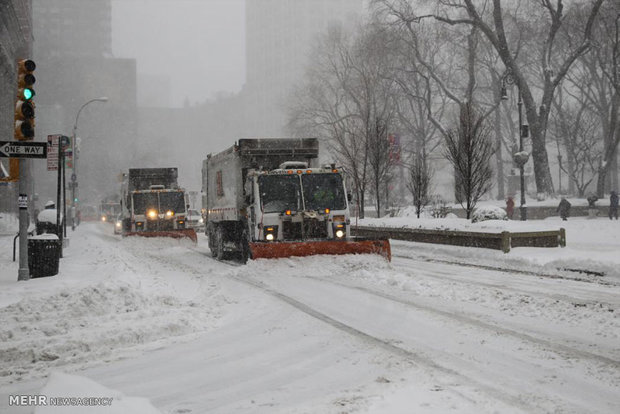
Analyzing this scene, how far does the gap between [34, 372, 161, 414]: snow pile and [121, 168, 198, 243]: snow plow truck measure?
20026mm

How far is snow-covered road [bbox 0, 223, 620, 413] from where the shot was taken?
5039 mm

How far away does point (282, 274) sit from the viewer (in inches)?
537

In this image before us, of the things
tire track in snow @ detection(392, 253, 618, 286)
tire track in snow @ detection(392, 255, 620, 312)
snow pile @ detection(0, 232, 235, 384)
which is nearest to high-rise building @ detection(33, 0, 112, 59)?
tire track in snow @ detection(392, 253, 618, 286)

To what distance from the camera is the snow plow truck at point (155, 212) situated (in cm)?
2519

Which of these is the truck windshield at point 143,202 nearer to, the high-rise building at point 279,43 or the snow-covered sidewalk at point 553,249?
the snow-covered sidewalk at point 553,249

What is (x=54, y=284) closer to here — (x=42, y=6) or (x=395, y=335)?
(x=395, y=335)

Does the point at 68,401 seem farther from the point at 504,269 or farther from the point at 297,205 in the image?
the point at 504,269

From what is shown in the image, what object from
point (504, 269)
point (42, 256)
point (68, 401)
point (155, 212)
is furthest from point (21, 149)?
point (155, 212)

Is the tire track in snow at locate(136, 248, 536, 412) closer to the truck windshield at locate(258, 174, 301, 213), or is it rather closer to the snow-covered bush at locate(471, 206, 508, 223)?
the truck windshield at locate(258, 174, 301, 213)

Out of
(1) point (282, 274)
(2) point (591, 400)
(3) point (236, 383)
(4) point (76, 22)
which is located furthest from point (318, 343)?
(4) point (76, 22)

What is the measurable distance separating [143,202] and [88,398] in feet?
70.4

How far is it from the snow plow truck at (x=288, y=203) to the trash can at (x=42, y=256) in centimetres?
447

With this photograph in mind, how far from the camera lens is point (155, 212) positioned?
25438mm

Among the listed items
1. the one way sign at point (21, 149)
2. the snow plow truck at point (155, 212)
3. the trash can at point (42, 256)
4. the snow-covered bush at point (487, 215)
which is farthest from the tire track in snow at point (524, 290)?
the snow plow truck at point (155, 212)
